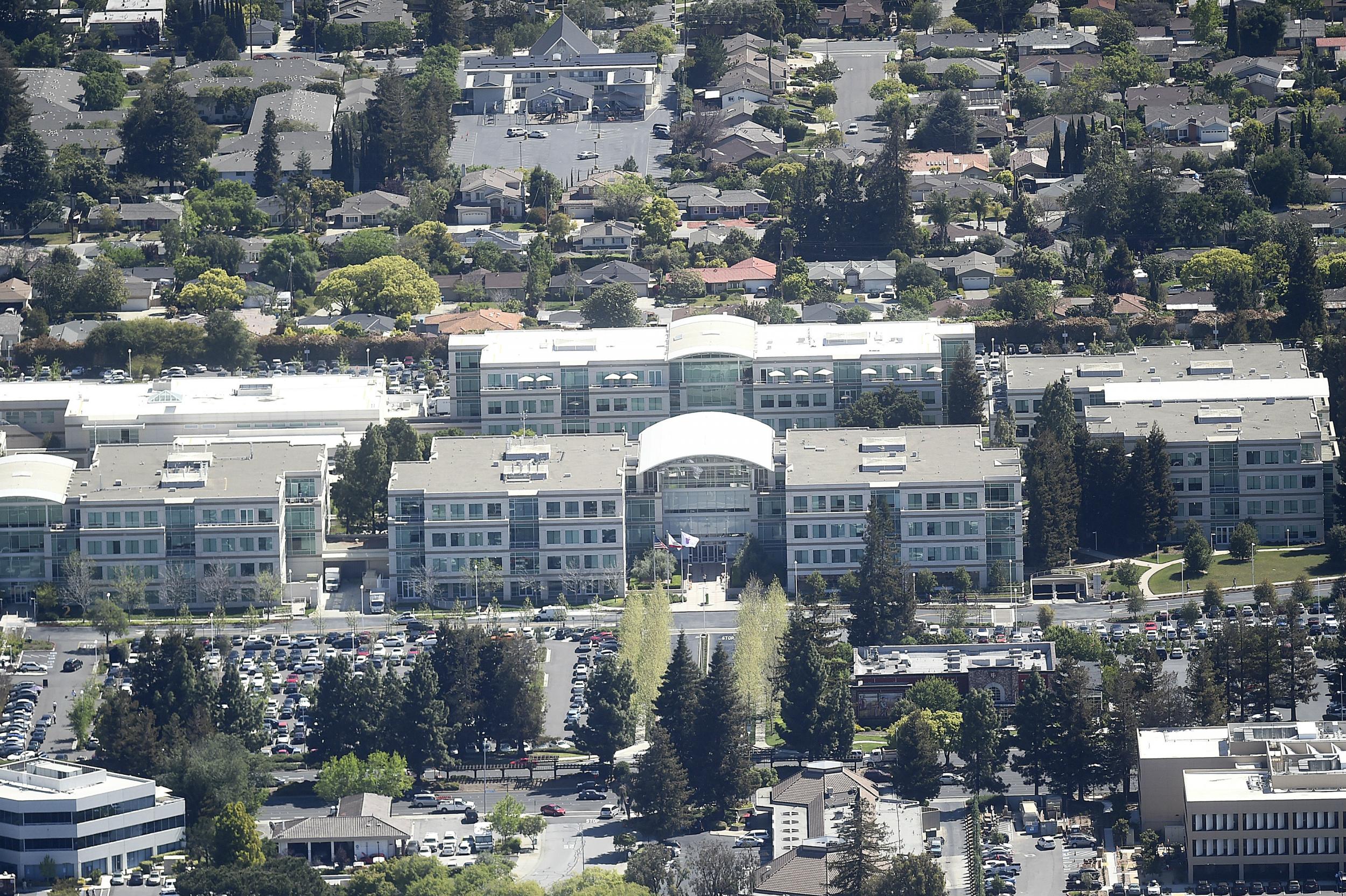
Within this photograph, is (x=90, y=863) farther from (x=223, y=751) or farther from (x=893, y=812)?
(x=893, y=812)

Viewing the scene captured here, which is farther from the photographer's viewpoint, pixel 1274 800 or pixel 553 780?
pixel 553 780

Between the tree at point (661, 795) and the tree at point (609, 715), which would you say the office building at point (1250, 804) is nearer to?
the tree at point (661, 795)

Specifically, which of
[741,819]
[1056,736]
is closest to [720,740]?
[741,819]

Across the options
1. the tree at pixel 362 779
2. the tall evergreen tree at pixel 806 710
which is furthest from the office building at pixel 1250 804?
the tree at pixel 362 779

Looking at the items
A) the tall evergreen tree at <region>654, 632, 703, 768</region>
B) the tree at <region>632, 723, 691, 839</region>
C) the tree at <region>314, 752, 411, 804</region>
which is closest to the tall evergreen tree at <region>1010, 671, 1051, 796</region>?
the tall evergreen tree at <region>654, 632, 703, 768</region>

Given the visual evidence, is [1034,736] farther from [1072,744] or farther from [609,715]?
[609,715]
